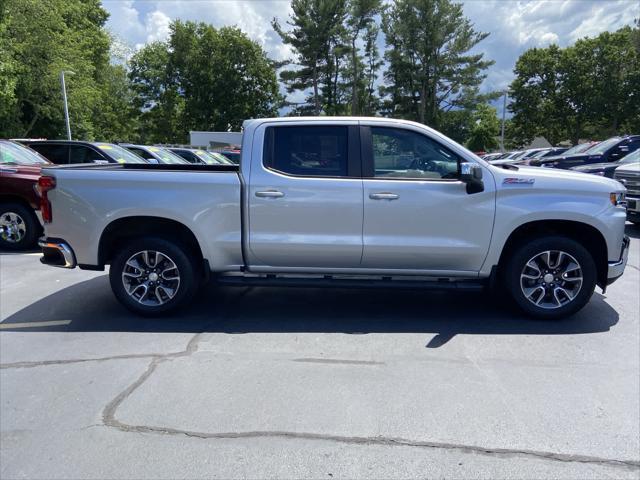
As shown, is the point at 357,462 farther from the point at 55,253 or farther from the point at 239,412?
the point at 55,253

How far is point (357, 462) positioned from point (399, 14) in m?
47.1

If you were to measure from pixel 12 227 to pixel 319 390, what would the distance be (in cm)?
703

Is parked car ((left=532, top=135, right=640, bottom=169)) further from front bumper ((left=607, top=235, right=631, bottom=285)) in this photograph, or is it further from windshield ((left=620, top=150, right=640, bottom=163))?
front bumper ((left=607, top=235, right=631, bottom=285))

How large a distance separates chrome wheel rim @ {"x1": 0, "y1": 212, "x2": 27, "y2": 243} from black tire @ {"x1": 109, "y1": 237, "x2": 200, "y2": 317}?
4.27 meters

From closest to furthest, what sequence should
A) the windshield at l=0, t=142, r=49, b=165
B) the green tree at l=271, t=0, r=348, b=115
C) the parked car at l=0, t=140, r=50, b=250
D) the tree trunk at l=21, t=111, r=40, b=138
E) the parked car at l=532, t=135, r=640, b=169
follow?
1. the parked car at l=0, t=140, r=50, b=250
2. the windshield at l=0, t=142, r=49, b=165
3. the parked car at l=532, t=135, r=640, b=169
4. the tree trunk at l=21, t=111, r=40, b=138
5. the green tree at l=271, t=0, r=348, b=115

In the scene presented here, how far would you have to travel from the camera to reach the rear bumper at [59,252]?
16.2ft

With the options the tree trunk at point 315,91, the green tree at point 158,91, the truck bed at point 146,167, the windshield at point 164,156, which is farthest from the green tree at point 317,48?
the truck bed at point 146,167

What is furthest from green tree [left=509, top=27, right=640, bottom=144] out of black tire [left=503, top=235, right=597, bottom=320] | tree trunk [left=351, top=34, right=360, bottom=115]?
black tire [left=503, top=235, right=597, bottom=320]

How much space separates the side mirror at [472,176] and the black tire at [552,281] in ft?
2.55

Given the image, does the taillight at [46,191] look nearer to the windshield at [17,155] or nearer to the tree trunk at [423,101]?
the windshield at [17,155]

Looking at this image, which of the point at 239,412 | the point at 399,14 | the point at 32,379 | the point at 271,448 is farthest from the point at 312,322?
the point at 399,14

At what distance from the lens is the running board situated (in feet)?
15.6

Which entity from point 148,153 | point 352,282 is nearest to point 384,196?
point 352,282

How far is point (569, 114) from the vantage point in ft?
159
